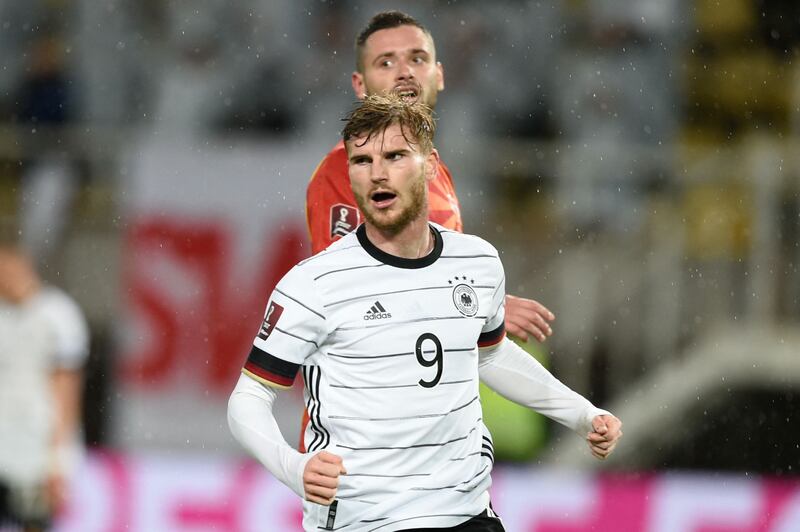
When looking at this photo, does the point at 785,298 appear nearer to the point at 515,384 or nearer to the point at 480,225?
the point at 480,225

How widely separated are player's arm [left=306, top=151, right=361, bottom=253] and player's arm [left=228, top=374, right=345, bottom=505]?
0.68 metres

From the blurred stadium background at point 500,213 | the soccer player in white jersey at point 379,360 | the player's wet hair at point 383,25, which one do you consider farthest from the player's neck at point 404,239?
the blurred stadium background at point 500,213

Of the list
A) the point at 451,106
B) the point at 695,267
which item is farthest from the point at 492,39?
the point at 695,267

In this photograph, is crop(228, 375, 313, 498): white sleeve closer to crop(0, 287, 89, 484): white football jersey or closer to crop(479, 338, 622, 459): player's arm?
crop(479, 338, 622, 459): player's arm

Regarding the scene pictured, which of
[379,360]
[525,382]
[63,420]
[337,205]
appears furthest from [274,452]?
[63,420]

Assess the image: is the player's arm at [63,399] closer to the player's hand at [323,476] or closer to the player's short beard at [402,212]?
the player's short beard at [402,212]

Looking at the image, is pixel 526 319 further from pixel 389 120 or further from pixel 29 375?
pixel 29 375

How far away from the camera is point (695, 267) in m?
9.09

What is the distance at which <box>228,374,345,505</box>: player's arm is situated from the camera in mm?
3348

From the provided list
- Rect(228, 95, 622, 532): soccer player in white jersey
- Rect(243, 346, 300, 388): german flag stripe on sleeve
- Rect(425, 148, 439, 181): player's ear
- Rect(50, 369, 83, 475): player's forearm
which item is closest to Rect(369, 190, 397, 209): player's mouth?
Rect(228, 95, 622, 532): soccer player in white jersey

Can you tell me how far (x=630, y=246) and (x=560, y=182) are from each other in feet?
2.07

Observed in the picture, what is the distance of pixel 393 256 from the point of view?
375 centimetres

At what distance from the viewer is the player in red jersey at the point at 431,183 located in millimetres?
4312

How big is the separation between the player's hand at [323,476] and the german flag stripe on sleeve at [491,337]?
0.80 m
